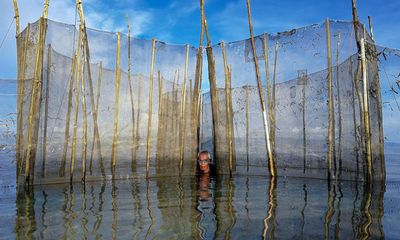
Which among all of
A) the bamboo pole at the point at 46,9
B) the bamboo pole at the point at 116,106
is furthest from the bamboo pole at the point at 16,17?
the bamboo pole at the point at 116,106

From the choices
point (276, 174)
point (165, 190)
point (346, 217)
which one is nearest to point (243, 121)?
point (276, 174)

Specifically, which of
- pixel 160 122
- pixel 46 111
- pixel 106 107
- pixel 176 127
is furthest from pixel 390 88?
pixel 46 111

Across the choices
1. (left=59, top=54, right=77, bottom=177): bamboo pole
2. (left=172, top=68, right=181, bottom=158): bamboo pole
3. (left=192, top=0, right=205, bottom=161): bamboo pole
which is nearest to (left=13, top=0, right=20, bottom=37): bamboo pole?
(left=59, top=54, right=77, bottom=177): bamboo pole

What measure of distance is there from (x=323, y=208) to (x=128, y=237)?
249cm

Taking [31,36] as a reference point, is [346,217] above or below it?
below

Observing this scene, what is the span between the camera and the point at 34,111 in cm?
616

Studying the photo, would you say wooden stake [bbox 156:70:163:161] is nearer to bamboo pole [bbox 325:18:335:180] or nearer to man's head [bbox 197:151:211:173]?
man's head [bbox 197:151:211:173]

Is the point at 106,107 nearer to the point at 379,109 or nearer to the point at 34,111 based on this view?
the point at 34,111

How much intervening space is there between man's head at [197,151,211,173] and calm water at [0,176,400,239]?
133 cm

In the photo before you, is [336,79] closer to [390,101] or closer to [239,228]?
[390,101]

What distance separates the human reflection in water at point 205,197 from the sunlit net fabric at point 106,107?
271 millimetres

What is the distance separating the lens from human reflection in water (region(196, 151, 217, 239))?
3.71m

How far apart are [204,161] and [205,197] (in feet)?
8.49

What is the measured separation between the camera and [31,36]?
6.38 metres
